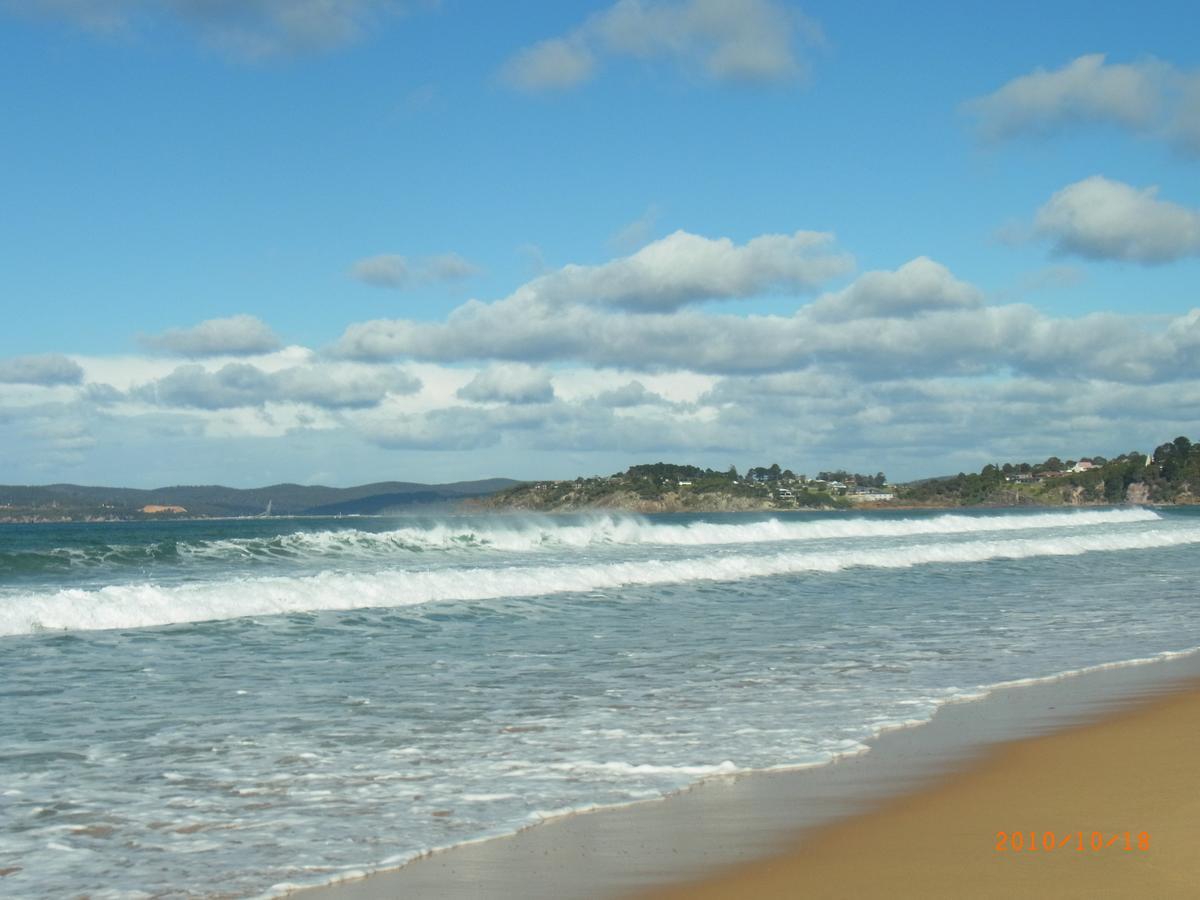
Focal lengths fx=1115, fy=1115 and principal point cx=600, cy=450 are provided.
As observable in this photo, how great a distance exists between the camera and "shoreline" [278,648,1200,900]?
17.3 ft

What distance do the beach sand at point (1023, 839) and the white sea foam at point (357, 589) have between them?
A: 14.6 metres

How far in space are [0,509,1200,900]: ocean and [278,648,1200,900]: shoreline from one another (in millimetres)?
201

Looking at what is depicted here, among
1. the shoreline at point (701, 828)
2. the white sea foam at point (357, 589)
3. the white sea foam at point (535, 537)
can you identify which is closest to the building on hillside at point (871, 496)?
the white sea foam at point (535, 537)

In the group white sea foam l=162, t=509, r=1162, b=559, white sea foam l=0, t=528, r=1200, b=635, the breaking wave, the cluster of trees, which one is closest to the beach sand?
white sea foam l=0, t=528, r=1200, b=635

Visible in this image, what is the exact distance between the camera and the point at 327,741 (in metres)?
8.58

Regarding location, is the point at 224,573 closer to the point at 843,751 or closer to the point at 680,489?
the point at 843,751

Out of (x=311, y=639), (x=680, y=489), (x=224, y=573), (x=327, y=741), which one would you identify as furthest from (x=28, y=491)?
(x=327, y=741)

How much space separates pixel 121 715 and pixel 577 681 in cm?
433

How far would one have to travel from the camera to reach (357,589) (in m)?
21.6

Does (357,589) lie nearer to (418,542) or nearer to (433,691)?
(433,691)

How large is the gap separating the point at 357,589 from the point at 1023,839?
17.3m

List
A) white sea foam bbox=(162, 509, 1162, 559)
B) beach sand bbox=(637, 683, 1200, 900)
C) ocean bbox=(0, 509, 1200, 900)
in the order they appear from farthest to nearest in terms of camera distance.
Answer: white sea foam bbox=(162, 509, 1162, 559) < ocean bbox=(0, 509, 1200, 900) < beach sand bbox=(637, 683, 1200, 900)

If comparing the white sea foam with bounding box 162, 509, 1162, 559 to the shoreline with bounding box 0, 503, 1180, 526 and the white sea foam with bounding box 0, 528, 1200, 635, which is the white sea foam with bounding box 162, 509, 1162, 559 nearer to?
the white sea foam with bounding box 0, 528, 1200, 635

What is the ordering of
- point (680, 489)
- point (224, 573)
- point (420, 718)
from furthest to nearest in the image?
point (680, 489) → point (224, 573) → point (420, 718)
